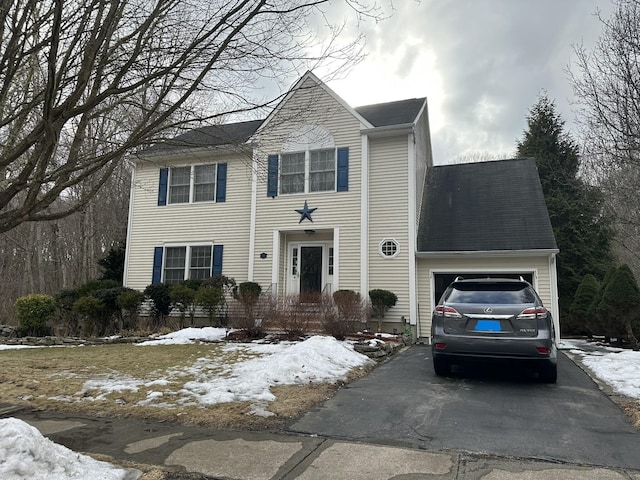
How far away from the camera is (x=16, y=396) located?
5.67m

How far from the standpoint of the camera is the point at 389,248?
12.9 m

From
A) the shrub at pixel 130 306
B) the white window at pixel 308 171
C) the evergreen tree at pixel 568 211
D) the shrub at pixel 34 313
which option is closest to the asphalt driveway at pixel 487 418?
the white window at pixel 308 171

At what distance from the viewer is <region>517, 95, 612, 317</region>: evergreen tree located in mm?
19594

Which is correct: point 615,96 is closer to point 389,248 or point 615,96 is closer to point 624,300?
point 624,300

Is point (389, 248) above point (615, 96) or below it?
below

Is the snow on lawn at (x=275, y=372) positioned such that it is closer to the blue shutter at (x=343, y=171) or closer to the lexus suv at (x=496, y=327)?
the lexus suv at (x=496, y=327)

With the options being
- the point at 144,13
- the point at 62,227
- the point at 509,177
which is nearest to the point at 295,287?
the point at 509,177

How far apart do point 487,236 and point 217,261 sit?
8413 mm

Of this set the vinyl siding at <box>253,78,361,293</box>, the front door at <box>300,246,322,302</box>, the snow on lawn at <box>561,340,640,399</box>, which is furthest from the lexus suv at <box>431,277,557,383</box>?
the front door at <box>300,246,322,302</box>

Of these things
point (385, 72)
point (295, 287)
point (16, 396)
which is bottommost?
point (16, 396)

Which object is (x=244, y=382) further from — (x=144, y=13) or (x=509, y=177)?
(x=509, y=177)

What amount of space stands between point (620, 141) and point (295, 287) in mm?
9256

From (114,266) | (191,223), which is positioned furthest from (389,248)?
(114,266)

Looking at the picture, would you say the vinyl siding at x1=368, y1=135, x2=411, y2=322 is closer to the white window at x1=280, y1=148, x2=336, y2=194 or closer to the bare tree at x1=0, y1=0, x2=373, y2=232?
the white window at x1=280, y1=148, x2=336, y2=194
